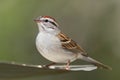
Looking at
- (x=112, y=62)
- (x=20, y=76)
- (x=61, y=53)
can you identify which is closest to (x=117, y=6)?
(x=112, y=62)

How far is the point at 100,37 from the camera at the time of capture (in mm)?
5387

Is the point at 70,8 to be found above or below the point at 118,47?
above

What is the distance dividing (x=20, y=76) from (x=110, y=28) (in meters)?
3.74

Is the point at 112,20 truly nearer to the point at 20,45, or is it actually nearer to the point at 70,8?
Answer: the point at 70,8

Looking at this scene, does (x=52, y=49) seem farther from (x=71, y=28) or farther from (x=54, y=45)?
(x=71, y=28)

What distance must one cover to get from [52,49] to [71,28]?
2.42 m

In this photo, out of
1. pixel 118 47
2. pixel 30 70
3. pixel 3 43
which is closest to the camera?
pixel 30 70

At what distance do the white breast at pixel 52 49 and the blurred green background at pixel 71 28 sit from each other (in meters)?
1.49

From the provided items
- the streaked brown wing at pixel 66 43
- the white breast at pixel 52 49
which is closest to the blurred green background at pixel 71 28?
the streaked brown wing at pixel 66 43

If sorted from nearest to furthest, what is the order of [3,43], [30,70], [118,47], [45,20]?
[30,70] → [45,20] → [3,43] → [118,47]

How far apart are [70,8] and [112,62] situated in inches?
29.6

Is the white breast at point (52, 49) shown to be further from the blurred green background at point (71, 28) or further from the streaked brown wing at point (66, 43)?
the blurred green background at point (71, 28)

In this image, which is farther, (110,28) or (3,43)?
(110,28)

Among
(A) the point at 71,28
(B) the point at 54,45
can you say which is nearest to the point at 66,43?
(B) the point at 54,45
